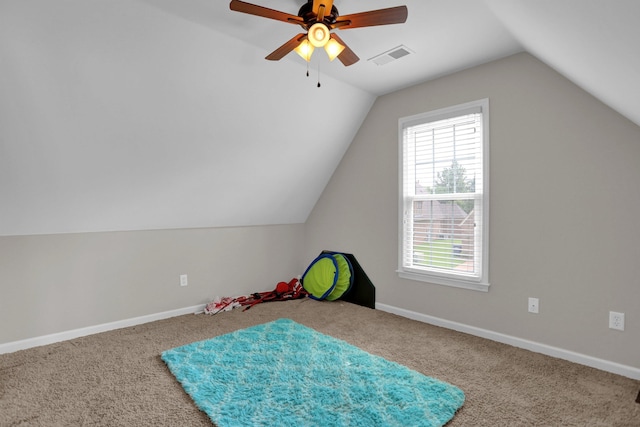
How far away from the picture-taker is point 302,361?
8.26 feet

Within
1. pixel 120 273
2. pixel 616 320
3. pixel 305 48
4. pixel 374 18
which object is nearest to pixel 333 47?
pixel 305 48

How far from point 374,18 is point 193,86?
1.50 meters

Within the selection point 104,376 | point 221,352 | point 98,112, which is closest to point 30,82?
point 98,112

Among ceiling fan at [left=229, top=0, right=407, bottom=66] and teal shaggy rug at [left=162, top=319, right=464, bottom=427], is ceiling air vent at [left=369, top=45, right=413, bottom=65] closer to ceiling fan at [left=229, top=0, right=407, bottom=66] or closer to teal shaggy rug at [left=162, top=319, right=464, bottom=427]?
ceiling fan at [left=229, top=0, right=407, bottom=66]

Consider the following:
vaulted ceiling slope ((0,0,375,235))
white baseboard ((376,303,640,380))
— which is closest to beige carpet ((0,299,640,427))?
white baseboard ((376,303,640,380))

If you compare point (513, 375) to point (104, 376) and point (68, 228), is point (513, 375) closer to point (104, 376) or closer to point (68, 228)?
point (104, 376)

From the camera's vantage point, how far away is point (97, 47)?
6.99ft

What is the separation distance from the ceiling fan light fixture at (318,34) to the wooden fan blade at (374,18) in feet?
0.26

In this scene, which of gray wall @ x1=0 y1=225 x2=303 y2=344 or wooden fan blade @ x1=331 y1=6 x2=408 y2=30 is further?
gray wall @ x1=0 y1=225 x2=303 y2=344

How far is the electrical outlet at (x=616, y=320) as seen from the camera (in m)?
2.36

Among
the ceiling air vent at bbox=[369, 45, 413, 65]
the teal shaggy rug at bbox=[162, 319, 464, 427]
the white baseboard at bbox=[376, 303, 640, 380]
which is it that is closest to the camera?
the teal shaggy rug at bbox=[162, 319, 464, 427]

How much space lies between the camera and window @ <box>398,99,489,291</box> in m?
3.04

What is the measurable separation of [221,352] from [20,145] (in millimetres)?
2052

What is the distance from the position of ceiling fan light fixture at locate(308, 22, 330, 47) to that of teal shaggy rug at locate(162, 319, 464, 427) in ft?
6.93
